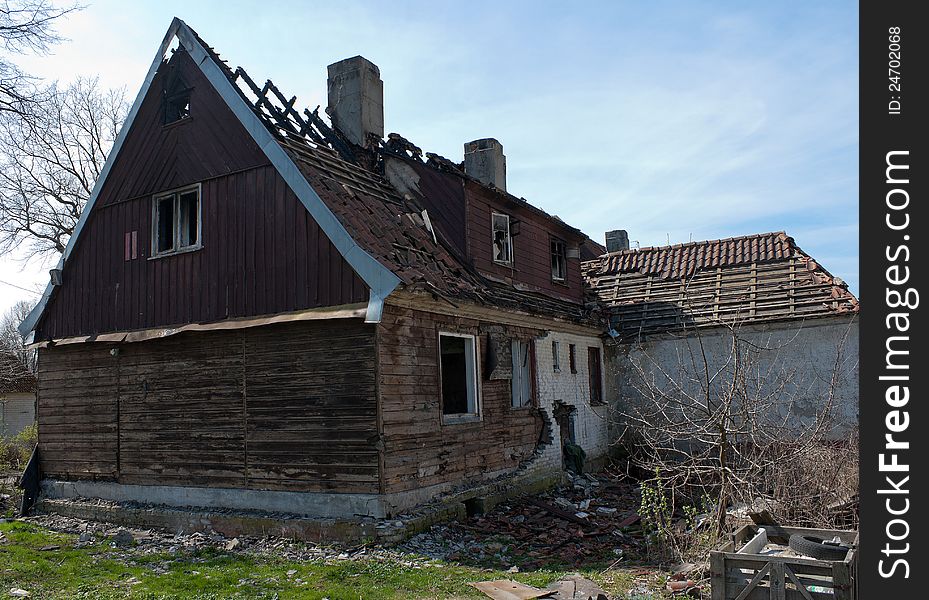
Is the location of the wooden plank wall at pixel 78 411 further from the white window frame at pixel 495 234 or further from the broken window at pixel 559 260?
the broken window at pixel 559 260

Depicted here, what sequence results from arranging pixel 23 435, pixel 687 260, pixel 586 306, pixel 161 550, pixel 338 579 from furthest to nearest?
1. pixel 23 435
2. pixel 687 260
3. pixel 586 306
4. pixel 161 550
5. pixel 338 579

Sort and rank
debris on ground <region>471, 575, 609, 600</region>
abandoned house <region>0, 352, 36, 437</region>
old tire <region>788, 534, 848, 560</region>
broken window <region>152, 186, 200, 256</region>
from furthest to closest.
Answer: abandoned house <region>0, 352, 36, 437</region>
broken window <region>152, 186, 200, 256</region>
debris on ground <region>471, 575, 609, 600</region>
old tire <region>788, 534, 848, 560</region>

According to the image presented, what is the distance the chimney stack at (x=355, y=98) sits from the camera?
15977mm

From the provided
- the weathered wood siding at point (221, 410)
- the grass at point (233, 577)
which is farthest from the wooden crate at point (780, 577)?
the weathered wood siding at point (221, 410)

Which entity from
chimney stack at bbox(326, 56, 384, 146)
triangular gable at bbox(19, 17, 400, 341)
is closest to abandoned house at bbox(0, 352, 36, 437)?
triangular gable at bbox(19, 17, 400, 341)

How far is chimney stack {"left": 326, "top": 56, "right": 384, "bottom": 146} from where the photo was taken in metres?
16.0

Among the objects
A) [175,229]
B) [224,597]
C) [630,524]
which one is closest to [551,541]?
[630,524]

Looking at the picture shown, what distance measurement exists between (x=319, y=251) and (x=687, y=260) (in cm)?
1364

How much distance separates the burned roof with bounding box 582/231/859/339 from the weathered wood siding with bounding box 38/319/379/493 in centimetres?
948

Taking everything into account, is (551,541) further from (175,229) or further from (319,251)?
(175,229)

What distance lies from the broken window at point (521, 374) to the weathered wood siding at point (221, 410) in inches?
181

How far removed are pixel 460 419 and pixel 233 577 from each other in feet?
16.4

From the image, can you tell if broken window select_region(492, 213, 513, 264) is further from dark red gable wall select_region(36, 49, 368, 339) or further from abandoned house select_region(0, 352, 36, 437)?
abandoned house select_region(0, 352, 36, 437)
